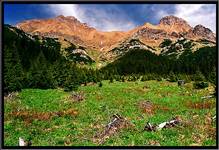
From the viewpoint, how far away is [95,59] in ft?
59.4

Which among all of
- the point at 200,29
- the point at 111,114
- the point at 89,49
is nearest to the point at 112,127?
the point at 111,114

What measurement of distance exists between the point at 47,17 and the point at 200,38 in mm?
5334

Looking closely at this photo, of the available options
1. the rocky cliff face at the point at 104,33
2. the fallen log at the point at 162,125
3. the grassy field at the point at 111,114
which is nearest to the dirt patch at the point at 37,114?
the grassy field at the point at 111,114

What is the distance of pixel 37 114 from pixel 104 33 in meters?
3.69

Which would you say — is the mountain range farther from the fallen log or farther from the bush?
the fallen log

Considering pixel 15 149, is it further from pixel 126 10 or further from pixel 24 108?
pixel 126 10

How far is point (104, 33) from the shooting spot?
1524 cm

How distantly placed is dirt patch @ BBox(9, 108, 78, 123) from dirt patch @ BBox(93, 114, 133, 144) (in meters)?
1.35

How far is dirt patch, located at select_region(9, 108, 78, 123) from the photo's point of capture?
14.0 m

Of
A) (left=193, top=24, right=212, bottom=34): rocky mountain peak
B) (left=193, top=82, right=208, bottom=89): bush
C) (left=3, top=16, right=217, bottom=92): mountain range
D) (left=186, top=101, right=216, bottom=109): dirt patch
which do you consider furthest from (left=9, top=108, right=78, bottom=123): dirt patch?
(left=193, top=24, right=212, bottom=34): rocky mountain peak

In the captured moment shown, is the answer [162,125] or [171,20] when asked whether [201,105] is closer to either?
[162,125]

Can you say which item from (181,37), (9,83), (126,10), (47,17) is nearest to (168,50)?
(181,37)

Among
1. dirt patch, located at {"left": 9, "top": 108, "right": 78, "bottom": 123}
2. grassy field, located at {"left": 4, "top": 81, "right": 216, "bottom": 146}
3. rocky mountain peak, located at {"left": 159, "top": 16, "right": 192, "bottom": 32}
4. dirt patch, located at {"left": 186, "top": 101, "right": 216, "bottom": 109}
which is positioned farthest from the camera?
rocky mountain peak, located at {"left": 159, "top": 16, "right": 192, "bottom": 32}

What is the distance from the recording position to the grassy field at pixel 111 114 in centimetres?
1352
